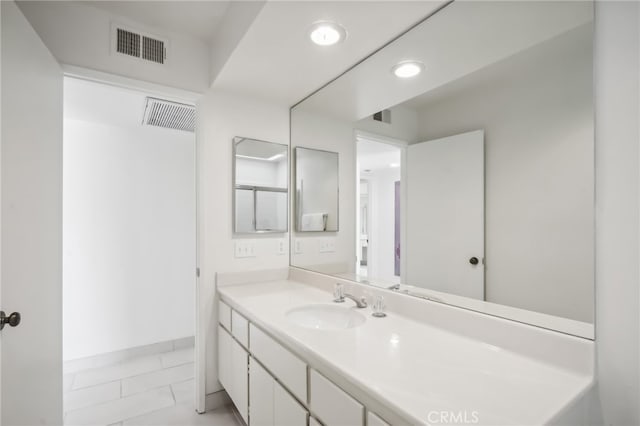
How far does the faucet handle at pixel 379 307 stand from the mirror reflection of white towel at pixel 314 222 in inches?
32.7

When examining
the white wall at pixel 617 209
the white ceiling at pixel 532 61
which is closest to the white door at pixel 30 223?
the white ceiling at pixel 532 61

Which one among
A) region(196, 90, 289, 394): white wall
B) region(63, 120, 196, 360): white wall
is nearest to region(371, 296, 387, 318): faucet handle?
region(196, 90, 289, 394): white wall

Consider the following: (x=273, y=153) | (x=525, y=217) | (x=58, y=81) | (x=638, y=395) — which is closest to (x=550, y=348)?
(x=638, y=395)

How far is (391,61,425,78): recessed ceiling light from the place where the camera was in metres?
1.47

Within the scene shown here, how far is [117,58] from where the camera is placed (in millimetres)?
1768

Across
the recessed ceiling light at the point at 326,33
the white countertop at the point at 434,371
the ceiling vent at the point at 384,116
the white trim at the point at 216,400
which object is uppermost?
the recessed ceiling light at the point at 326,33

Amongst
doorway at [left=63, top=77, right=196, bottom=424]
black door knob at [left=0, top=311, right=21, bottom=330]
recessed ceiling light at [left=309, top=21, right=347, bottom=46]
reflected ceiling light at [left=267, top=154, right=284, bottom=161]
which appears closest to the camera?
black door knob at [left=0, top=311, right=21, bottom=330]

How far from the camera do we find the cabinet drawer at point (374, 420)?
2.57ft

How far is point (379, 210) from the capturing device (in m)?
1.70

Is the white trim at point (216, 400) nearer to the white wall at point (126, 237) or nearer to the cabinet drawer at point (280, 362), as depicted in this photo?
the cabinet drawer at point (280, 362)

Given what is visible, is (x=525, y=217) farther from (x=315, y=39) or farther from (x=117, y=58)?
(x=117, y=58)

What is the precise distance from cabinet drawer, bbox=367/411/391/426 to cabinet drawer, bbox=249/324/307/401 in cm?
32

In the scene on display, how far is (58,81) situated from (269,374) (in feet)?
5.82

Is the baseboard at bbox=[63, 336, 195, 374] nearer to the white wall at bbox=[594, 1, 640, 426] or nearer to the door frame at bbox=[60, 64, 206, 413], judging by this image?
the door frame at bbox=[60, 64, 206, 413]
